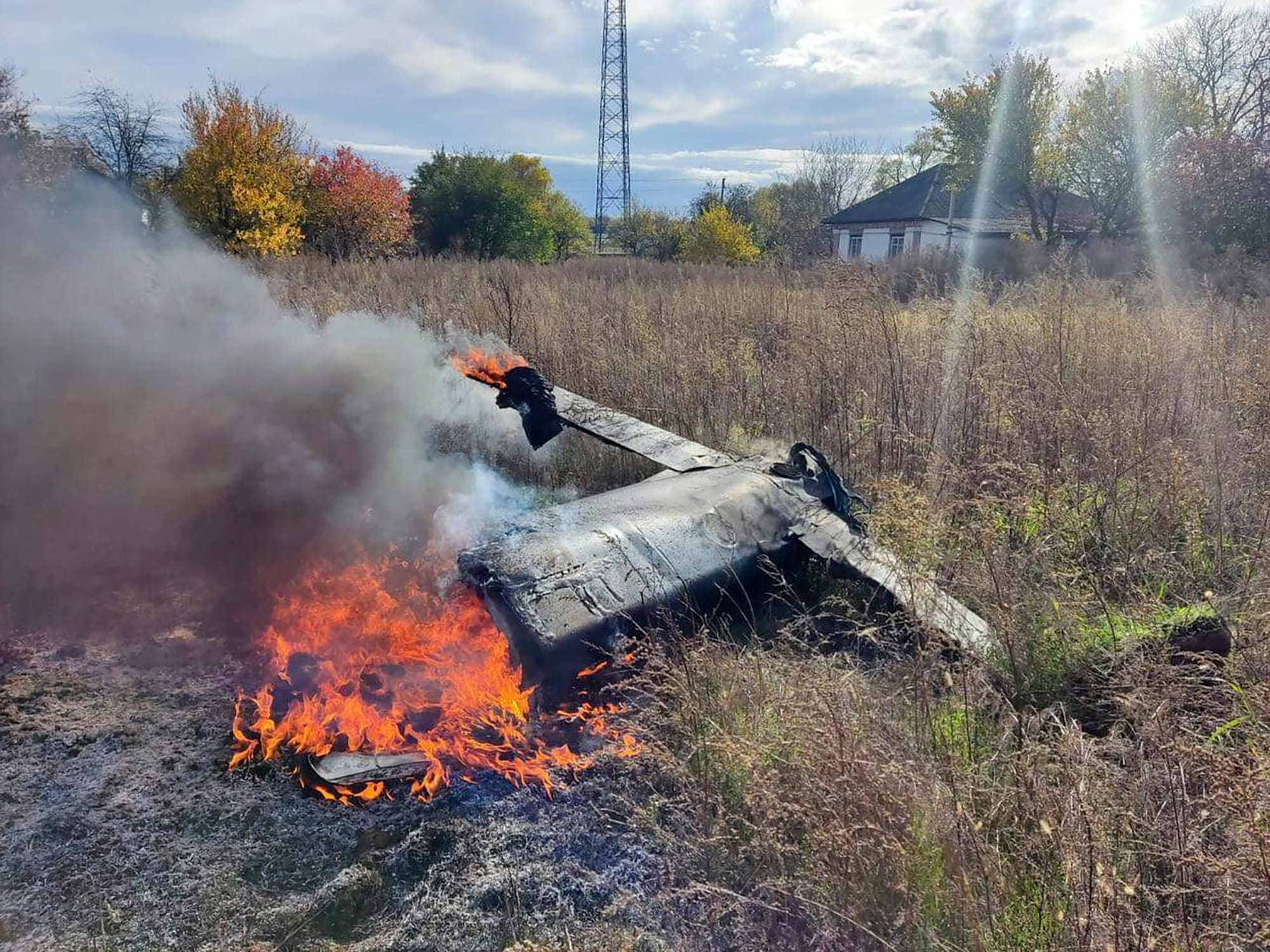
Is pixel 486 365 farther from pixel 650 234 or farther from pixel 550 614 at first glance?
pixel 650 234

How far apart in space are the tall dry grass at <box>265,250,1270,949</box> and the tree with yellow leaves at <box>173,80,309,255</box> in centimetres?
1369

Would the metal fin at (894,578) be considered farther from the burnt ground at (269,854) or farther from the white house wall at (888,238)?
the white house wall at (888,238)

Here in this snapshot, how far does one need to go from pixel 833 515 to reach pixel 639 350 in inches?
165

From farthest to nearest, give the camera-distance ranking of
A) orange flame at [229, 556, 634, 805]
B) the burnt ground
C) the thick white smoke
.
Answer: the thick white smoke
orange flame at [229, 556, 634, 805]
the burnt ground

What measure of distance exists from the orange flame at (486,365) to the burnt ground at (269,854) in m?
2.38

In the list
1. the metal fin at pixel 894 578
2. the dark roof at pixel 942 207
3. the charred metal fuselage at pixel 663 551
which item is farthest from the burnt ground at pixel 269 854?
the dark roof at pixel 942 207

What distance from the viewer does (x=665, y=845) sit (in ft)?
8.79

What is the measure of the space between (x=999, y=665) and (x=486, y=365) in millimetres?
3491

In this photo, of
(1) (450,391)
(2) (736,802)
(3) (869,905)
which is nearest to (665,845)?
(2) (736,802)

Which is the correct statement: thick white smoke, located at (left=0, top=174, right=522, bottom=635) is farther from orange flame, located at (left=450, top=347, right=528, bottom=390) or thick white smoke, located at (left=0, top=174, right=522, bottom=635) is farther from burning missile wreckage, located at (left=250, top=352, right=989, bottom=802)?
burning missile wreckage, located at (left=250, top=352, right=989, bottom=802)

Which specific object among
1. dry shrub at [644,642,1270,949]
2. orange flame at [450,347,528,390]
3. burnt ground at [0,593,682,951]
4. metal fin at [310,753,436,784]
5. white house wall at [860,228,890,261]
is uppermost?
white house wall at [860,228,890,261]

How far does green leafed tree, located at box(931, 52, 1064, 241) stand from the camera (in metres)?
26.5

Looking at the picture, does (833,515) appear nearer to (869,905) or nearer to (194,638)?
(869,905)

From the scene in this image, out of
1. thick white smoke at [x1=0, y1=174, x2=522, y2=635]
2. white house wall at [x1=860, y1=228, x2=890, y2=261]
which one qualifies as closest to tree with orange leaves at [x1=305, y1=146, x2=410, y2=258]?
thick white smoke at [x1=0, y1=174, x2=522, y2=635]
